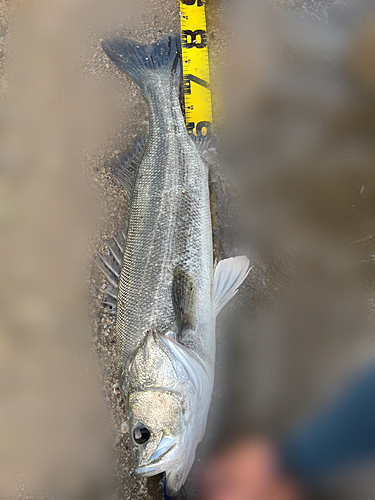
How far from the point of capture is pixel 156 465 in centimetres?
180

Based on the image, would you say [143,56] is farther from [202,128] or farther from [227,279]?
[227,279]

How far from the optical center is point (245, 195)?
2762 mm

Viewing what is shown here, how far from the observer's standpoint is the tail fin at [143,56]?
9.09 ft

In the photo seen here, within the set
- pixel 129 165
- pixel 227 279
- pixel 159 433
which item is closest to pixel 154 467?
pixel 159 433

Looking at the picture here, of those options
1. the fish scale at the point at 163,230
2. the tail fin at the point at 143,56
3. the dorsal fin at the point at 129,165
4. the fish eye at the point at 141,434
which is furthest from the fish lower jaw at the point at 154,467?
the tail fin at the point at 143,56

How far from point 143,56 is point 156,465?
2.93 meters

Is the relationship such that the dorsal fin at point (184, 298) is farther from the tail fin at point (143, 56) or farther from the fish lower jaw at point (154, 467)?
the tail fin at point (143, 56)

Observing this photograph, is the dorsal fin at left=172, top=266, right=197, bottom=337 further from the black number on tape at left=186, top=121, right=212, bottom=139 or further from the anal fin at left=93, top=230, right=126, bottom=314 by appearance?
the black number on tape at left=186, top=121, right=212, bottom=139

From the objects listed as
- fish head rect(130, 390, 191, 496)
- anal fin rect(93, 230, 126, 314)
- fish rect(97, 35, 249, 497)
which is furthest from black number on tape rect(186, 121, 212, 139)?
fish head rect(130, 390, 191, 496)

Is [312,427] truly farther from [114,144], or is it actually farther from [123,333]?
[114,144]

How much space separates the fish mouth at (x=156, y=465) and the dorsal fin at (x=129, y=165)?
1.71 meters

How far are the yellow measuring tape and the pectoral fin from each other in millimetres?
1118

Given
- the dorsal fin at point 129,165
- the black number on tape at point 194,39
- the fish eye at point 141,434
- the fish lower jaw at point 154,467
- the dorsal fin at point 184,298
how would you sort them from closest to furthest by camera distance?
the fish lower jaw at point 154,467 < the fish eye at point 141,434 < the dorsal fin at point 184,298 < the dorsal fin at point 129,165 < the black number on tape at point 194,39

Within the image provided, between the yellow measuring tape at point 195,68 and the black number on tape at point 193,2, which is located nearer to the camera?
the yellow measuring tape at point 195,68
